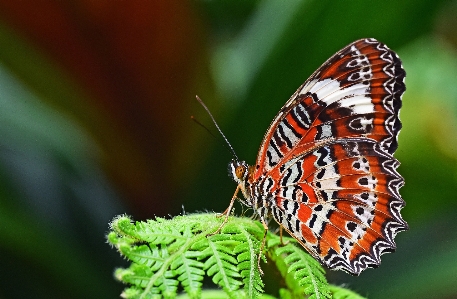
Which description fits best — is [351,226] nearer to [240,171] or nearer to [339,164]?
[339,164]

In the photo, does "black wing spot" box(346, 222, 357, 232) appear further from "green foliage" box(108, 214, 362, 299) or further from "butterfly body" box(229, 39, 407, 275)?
"green foliage" box(108, 214, 362, 299)

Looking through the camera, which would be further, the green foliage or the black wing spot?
the black wing spot

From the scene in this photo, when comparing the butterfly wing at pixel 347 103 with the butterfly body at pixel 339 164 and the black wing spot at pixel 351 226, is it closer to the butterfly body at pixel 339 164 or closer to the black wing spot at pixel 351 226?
the butterfly body at pixel 339 164

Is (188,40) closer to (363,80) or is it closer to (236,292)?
(363,80)

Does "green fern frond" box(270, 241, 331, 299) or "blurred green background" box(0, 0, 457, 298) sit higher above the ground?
"blurred green background" box(0, 0, 457, 298)

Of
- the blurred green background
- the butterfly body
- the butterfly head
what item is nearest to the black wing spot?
the butterfly body

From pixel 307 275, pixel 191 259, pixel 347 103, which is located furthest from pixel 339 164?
pixel 191 259
